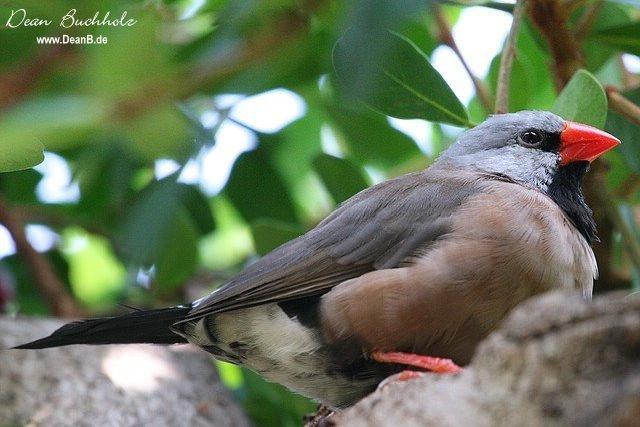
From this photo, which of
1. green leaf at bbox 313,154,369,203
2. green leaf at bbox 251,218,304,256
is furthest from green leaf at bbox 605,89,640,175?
green leaf at bbox 251,218,304,256

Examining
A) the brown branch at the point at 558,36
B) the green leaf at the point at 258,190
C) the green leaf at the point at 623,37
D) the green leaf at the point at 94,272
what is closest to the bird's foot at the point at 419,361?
the brown branch at the point at 558,36

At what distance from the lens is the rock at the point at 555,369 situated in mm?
1674

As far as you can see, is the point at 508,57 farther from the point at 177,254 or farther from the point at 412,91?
the point at 177,254

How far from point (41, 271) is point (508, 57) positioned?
2648 mm

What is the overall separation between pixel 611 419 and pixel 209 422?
2.68 m

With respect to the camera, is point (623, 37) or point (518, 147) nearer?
point (623, 37)

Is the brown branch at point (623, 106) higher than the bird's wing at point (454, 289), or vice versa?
the brown branch at point (623, 106)

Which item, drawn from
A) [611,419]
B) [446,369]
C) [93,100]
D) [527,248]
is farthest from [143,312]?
[611,419]

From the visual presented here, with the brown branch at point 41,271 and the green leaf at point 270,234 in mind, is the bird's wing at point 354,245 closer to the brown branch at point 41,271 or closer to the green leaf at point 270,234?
the green leaf at point 270,234

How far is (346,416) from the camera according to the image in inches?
90.0

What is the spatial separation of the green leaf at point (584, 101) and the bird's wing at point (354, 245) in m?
0.42

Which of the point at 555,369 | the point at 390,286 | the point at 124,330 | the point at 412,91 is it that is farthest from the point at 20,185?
the point at 555,369

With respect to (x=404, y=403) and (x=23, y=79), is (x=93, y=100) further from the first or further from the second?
(x=404, y=403)

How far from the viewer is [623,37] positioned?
139 inches
